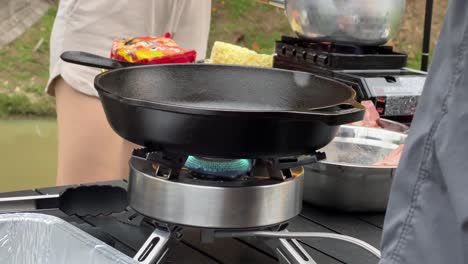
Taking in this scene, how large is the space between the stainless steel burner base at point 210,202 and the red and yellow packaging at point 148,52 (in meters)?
0.48

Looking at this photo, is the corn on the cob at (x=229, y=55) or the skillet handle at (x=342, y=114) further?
the corn on the cob at (x=229, y=55)

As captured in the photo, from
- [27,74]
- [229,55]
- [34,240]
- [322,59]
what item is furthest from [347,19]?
[27,74]

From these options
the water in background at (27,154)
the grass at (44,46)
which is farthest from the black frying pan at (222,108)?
the grass at (44,46)

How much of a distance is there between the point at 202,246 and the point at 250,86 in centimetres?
30

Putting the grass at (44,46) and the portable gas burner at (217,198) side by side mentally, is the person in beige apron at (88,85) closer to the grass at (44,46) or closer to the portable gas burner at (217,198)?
the portable gas burner at (217,198)

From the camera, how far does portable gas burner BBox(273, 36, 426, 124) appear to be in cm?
205

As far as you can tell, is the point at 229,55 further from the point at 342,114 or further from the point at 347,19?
the point at 342,114

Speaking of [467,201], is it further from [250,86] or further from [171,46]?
[171,46]

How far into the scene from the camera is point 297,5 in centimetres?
221

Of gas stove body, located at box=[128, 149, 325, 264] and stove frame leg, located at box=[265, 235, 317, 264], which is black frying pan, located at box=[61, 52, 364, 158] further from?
stove frame leg, located at box=[265, 235, 317, 264]

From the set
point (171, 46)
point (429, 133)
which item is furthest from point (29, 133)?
point (429, 133)

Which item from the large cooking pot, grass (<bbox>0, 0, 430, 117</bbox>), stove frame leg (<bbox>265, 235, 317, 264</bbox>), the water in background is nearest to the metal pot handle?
stove frame leg (<bbox>265, 235, 317, 264</bbox>)

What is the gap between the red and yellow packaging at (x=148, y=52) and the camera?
1.57 m

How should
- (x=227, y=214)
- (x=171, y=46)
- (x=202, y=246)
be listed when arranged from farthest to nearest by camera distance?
(x=171, y=46) → (x=202, y=246) → (x=227, y=214)
